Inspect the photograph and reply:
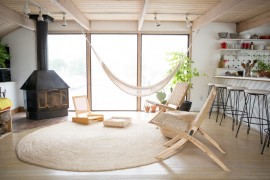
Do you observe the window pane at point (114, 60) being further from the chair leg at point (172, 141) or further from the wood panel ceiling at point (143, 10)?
the chair leg at point (172, 141)

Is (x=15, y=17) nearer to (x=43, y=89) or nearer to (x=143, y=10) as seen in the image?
(x=43, y=89)

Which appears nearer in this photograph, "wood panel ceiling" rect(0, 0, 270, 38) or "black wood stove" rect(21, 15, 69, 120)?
"wood panel ceiling" rect(0, 0, 270, 38)

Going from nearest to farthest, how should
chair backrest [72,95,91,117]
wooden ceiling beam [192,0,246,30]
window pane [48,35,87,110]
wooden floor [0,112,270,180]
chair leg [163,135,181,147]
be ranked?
1. wooden floor [0,112,270,180]
2. chair leg [163,135,181,147]
3. wooden ceiling beam [192,0,246,30]
4. chair backrest [72,95,91,117]
5. window pane [48,35,87,110]

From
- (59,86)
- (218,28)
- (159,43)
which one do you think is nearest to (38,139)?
(59,86)

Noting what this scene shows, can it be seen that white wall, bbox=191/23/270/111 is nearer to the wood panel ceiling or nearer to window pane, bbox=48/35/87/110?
the wood panel ceiling

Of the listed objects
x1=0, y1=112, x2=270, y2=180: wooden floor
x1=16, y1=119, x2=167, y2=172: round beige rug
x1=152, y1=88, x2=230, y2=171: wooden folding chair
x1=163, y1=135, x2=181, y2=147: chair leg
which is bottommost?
x1=0, y1=112, x2=270, y2=180: wooden floor

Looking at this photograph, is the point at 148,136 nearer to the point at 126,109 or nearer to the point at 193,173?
the point at 193,173

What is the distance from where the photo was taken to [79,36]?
5.05 m

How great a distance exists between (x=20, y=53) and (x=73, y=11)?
219cm

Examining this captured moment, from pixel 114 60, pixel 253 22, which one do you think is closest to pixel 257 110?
pixel 253 22

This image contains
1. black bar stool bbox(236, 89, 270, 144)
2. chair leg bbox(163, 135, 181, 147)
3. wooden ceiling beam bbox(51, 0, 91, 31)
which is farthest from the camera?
black bar stool bbox(236, 89, 270, 144)

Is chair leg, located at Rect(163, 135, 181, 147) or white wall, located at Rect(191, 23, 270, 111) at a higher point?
white wall, located at Rect(191, 23, 270, 111)

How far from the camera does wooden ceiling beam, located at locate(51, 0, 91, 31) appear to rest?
119 inches

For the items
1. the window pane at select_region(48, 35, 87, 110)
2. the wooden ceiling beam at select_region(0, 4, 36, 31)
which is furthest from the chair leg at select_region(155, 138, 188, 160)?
the wooden ceiling beam at select_region(0, 4, 36, 31)
